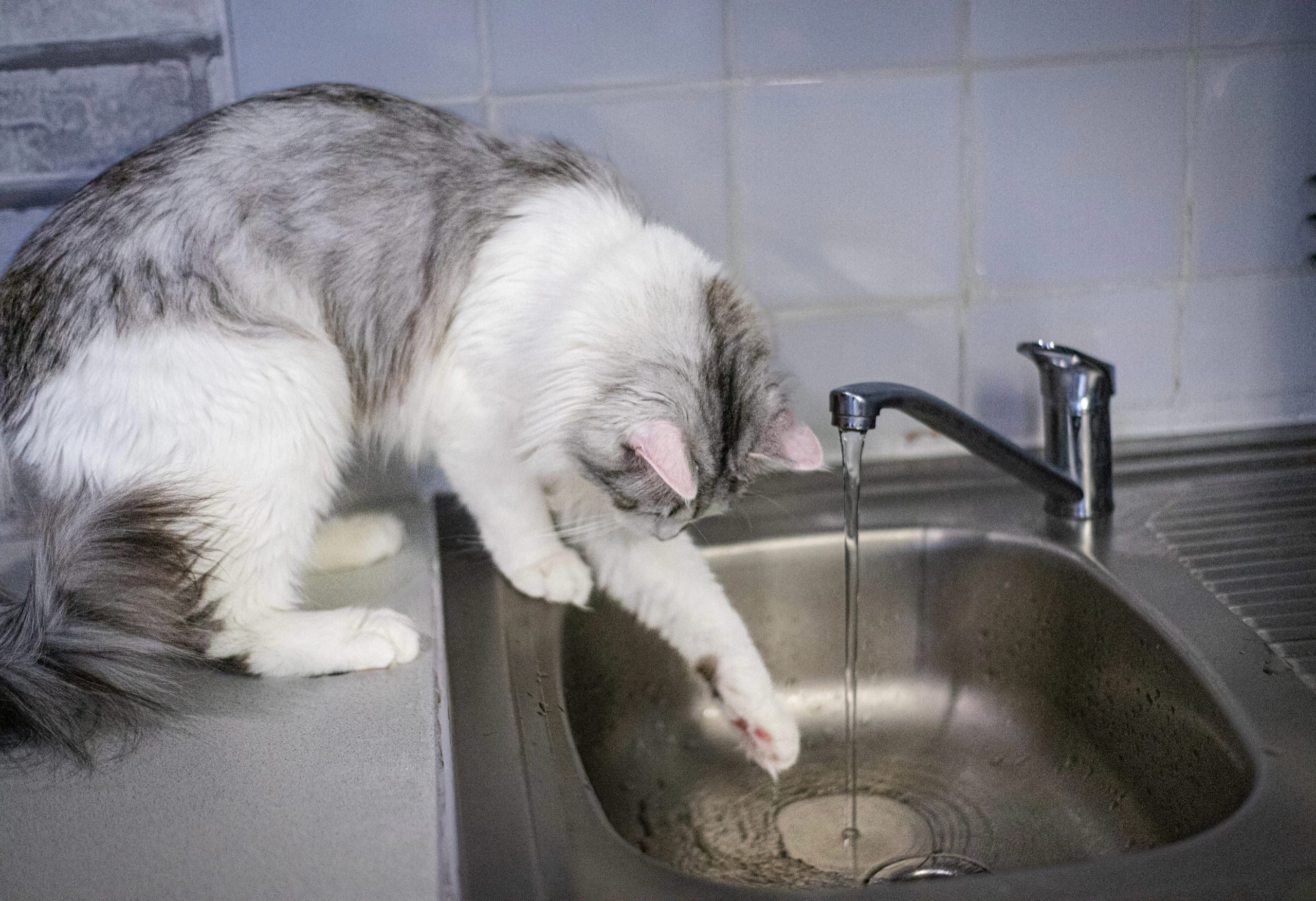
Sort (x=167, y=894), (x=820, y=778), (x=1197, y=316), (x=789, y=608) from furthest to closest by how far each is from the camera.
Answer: (x=1197, y=316)
(x=789, y=608)
(x=820, y=778)
(x=167, y=894)

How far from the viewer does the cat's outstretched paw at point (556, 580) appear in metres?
1.22

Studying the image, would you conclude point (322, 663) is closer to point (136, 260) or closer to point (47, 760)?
point (47, 760)

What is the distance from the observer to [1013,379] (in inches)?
57.7

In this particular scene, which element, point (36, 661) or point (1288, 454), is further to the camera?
point (1288, 454)

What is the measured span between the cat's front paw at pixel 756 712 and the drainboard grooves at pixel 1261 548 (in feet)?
1.42

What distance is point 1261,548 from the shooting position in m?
1.20

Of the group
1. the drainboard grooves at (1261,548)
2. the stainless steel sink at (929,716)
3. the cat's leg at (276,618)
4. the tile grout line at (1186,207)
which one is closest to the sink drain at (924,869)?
the stainless steel sink at (929,716)

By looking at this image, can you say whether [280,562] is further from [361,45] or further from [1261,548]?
[1261,548]

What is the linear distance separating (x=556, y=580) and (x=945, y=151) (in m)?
0.68

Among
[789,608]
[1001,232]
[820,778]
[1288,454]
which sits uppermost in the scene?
[1001,232]

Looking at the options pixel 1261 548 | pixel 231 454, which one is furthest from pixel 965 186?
pixel 231 454

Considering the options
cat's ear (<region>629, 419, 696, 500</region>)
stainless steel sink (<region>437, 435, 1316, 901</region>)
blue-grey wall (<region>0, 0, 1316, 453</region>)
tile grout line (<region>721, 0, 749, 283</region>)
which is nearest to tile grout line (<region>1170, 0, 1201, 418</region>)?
blue-grey wall (<region>0, 0, 1316, 453</region>)

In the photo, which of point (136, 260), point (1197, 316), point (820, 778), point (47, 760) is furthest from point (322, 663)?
point (1197, 316)

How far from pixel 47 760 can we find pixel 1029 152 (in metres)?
1.20
